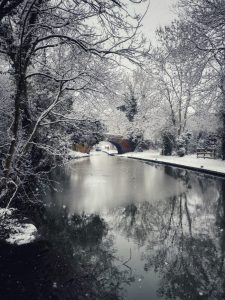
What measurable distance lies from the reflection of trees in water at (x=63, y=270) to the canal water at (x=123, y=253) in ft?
0.05

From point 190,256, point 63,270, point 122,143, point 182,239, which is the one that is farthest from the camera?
point 122,143

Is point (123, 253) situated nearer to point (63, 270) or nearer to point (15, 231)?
point (63, 270)

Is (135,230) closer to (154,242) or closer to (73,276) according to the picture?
(154,242)

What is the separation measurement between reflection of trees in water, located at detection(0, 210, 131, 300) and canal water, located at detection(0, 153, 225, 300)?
0.01 meters

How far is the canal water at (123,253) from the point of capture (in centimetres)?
440

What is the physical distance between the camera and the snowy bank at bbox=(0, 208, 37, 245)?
5.27m

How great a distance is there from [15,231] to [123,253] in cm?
225

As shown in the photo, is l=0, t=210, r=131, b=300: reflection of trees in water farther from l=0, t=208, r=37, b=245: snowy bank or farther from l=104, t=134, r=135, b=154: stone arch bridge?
l=104, t=134, r=135, b=154: stone arch bridge

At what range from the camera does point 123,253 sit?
6.00 metres

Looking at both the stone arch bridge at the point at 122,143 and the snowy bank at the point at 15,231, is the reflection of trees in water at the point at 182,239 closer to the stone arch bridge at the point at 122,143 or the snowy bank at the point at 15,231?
the snowy bank at the point at 15,231

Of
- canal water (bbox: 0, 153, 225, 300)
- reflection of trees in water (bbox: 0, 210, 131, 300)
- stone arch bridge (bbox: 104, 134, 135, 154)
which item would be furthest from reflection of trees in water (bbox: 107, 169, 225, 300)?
stone arch bridge (bbox: 104, 134, 135, 154)

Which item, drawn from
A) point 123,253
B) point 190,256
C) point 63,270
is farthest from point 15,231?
point 190,256

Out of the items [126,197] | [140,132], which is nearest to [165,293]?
[126,197]

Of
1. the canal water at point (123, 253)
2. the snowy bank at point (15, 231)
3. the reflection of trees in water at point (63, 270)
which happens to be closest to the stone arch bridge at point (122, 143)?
the canal water at point (123, 253)
